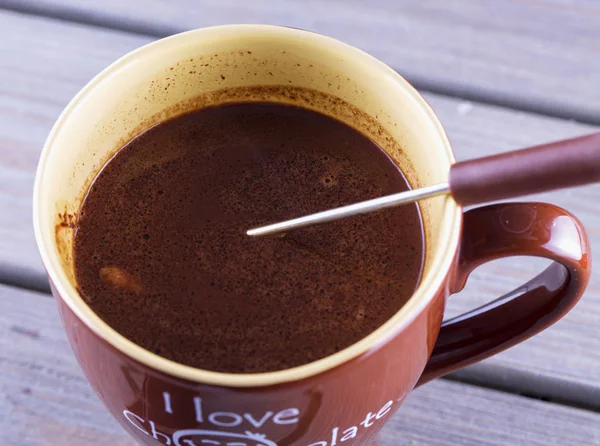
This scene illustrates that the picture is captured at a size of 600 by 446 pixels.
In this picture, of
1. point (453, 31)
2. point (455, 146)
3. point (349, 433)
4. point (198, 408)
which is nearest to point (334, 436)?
point (349, 433)

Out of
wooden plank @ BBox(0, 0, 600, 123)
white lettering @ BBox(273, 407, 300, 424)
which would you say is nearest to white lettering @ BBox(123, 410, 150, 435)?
white lettering @ BBox(273, 407, 300, 424)

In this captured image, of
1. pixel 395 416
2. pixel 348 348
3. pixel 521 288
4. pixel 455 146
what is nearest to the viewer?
pixel 348 348

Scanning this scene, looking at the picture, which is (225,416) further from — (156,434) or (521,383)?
(521,383)

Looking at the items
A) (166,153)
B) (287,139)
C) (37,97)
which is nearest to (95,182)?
(166,153)

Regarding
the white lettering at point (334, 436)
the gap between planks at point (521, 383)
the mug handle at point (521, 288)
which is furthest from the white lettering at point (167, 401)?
the gap between planks at point (521, 383)

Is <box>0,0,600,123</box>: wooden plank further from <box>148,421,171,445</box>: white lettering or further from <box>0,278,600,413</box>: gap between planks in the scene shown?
<box>148,421,171,445</box>: white lettering

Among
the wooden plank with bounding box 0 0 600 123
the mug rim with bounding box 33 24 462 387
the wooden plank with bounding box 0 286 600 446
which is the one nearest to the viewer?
the mug rim with bounding box 33 24 462 387
